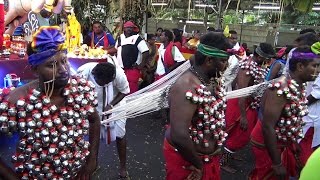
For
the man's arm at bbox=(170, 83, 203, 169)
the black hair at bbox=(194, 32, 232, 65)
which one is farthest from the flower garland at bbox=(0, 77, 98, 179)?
the black hair at bbox=(194, 32, 232, 65)

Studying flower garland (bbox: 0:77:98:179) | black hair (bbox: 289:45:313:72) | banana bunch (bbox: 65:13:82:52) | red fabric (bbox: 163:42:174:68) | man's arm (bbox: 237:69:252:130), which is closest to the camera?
flower garland (bbox: 0:77:98:179)

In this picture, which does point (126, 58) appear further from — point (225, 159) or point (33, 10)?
point (225, 159)

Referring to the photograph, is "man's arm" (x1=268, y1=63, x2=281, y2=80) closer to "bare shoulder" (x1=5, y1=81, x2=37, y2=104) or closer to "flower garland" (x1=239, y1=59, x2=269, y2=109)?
"flower garland" (x1=239, y1=59, x2=269, y2=109)

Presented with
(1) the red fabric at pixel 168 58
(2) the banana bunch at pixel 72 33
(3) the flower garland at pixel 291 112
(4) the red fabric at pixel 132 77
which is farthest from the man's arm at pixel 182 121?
(1) the red fabric at pixel 168 58

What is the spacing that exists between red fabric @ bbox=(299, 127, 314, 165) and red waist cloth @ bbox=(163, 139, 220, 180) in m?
0.97

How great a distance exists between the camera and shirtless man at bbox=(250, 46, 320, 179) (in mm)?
2906

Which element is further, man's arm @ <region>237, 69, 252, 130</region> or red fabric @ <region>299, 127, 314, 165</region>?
man's arm @ <region>237, 69, 252, 130</region>

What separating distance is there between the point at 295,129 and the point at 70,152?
1.85m

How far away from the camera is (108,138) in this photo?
408 cm

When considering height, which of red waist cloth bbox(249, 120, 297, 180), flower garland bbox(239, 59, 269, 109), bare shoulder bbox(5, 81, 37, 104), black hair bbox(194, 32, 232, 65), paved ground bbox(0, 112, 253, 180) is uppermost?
black hair bbox(194, 32, 232, 65)

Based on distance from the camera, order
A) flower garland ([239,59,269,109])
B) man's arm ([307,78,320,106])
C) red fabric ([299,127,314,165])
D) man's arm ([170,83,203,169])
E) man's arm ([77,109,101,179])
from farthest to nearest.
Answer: flower garland ([239,59,269,109])
man's arm ([307,78,320,106])
red fabric ([299,127,314,165])
man's arm ([77,109,101,179])
man's arm ([170,83,203,169])

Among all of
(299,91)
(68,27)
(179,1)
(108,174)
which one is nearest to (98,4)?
(179,1)

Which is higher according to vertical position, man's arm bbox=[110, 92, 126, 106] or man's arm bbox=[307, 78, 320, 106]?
man's arm bbox=[307, 78, 320, 106]

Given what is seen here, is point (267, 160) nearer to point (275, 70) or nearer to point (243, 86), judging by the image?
point (243, 86)
